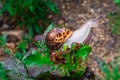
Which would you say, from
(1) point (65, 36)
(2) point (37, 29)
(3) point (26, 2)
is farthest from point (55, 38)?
(2) point (37, 29)

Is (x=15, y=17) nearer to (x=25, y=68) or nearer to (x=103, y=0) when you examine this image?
(x=103, y=0)

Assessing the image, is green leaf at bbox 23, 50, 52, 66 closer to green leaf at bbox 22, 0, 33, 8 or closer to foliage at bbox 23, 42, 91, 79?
foliage at bbox 23, 42, 91, 79

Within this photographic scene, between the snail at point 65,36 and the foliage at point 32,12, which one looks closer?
the snail at point 65,36

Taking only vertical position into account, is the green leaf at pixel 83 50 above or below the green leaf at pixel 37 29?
above

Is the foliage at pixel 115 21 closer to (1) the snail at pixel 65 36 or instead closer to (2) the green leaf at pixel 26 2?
(2) the green leaf at pixel 26 2

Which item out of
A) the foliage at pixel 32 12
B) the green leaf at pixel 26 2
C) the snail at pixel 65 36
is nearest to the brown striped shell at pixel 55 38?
the snail at pixel 65 36

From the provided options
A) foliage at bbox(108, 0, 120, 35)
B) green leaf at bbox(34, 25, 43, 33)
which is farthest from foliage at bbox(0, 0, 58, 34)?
foliage at bbox(108, 0, 120, 35)
